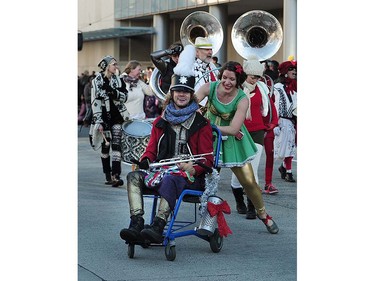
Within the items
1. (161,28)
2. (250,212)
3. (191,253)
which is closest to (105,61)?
(250,212)

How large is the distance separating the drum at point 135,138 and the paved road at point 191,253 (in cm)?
55

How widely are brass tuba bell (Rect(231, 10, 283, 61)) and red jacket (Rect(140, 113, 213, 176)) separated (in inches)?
375

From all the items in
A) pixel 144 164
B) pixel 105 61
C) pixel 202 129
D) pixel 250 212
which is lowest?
pixel 250 212

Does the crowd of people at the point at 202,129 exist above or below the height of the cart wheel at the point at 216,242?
above

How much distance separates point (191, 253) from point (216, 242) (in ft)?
0.72

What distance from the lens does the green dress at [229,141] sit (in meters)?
8.98

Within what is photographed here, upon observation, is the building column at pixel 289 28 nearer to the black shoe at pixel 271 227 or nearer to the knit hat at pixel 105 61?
the knit hat at pixel 105 61

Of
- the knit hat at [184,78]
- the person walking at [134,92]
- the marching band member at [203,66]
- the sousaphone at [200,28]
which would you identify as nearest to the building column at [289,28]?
the sousaphone at [200,28]

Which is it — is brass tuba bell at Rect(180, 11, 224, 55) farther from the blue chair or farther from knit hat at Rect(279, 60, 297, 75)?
the blue chair

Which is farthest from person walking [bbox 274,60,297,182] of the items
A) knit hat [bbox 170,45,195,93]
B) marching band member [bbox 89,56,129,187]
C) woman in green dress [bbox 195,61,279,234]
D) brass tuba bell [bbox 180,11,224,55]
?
knit hat [bbox 170,45,195,93]

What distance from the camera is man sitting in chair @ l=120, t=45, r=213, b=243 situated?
8.02 metres

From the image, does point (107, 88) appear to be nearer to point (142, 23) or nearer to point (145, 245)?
point (145, 245)

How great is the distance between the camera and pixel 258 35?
18688 mm
